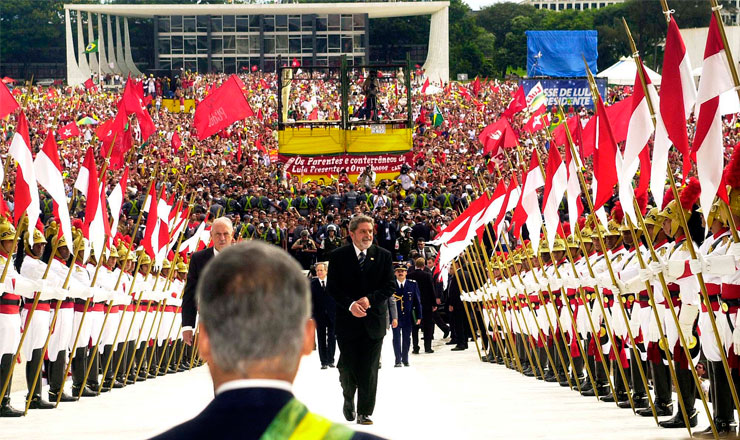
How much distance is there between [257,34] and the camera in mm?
105562

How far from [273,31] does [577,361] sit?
91.0 meters

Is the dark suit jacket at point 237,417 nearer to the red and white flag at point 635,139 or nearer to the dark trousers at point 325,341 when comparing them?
the red and white flag at point 635,139

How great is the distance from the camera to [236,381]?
3000 mm

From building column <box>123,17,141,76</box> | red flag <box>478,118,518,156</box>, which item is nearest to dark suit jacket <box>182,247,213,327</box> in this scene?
red flag <box>478,118,518,156</box>

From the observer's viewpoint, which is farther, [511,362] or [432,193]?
[432,193]

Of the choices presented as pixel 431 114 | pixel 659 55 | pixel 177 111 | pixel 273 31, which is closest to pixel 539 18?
pixel 659 55

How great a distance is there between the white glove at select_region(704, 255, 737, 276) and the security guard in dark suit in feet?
40.1

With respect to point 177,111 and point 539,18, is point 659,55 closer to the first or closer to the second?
point 539,18

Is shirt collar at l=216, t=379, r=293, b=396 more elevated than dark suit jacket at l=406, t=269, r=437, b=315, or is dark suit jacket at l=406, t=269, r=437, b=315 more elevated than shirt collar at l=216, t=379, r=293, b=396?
shirt collar at l=216, t=379, r=293, b=396

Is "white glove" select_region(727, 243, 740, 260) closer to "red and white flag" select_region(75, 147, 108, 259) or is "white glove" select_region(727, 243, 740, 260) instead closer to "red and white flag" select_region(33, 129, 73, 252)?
Result: "red and white flag" select_region(33, 129, 73, 252)

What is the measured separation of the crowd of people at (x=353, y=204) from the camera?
16.7 metres

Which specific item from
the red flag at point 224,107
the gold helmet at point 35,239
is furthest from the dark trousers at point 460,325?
the gold helmet at point 35,239

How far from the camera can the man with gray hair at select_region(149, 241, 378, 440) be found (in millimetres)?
2938

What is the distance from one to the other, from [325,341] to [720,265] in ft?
44.2
